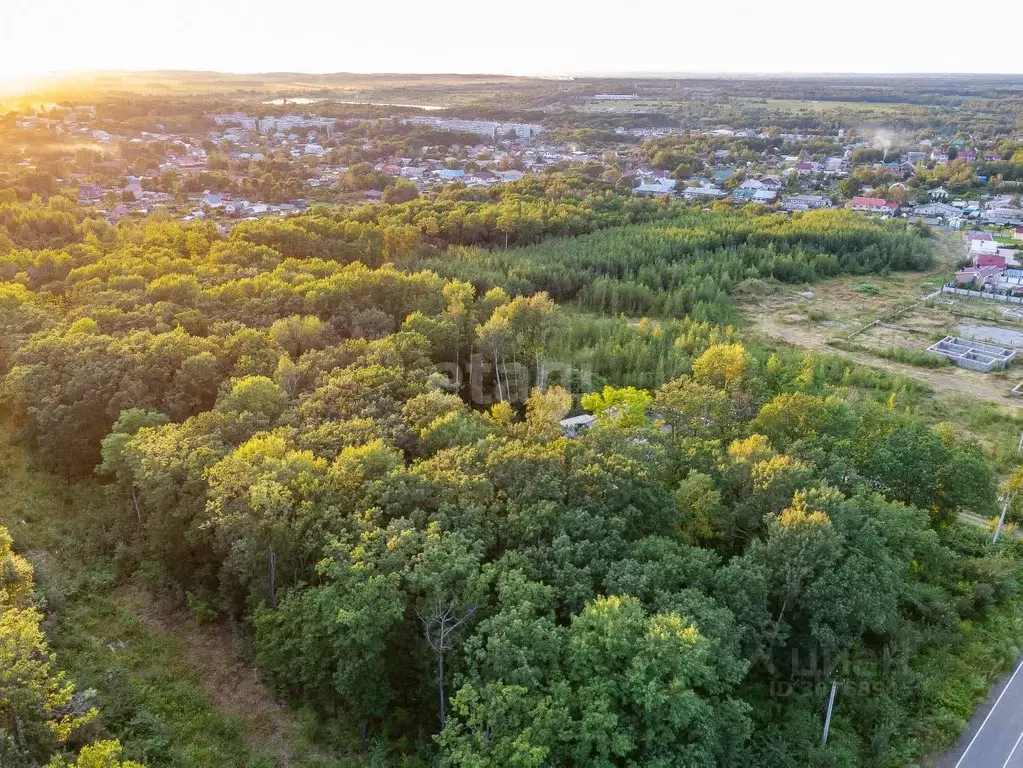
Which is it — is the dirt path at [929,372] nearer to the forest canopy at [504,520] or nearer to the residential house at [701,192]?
the forest canopy at [504,520]

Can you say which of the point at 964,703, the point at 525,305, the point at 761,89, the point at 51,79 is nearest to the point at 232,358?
the point at 525,305

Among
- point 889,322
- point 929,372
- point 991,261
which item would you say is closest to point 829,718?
point 929,372

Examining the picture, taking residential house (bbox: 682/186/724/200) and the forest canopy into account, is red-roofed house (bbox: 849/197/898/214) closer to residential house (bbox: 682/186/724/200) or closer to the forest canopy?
residential house (bbox: 682/186/724/200)

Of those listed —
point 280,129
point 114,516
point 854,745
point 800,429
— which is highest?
point 280,129

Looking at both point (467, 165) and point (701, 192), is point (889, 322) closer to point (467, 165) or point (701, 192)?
point (701, 192)

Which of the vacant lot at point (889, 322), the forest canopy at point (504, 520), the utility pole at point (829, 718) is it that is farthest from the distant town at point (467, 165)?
the utility pole at point (829, 718)

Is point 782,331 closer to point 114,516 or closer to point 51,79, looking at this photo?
point 114,516
